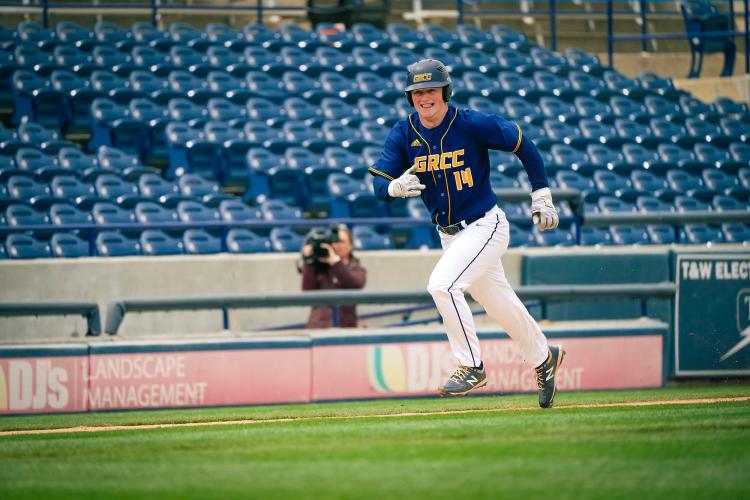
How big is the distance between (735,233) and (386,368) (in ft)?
23.1

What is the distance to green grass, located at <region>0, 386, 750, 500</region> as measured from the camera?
480 centimetres

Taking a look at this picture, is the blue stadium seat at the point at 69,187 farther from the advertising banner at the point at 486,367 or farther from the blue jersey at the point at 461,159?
the blue jersey at the point at 461,159

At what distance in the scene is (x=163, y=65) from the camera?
54.5ft

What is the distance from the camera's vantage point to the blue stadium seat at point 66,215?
12609 mm

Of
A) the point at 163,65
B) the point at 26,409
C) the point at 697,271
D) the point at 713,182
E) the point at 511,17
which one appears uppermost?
the point at 511,17

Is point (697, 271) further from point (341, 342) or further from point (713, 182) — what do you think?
point (713, 182)

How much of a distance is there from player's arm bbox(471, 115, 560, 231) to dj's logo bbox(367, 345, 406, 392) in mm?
3246

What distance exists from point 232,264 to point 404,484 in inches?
294

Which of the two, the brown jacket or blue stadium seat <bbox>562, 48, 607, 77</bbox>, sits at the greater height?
blue stadium seat <bbox>562, 48, 607, 77</bbox>

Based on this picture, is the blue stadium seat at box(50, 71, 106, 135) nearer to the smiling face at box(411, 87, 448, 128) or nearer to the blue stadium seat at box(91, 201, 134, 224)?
the blue stadium seat at box(91, 201, 134, 224)

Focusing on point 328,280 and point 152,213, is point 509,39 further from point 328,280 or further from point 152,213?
point 328,280

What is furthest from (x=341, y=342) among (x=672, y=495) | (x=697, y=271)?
(x=672, y=495)

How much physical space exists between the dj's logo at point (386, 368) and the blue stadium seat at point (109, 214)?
11.8 feet

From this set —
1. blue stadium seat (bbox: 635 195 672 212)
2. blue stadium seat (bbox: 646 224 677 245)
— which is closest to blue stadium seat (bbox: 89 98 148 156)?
blue stadium seat (bbox: 635 195 672 212)
